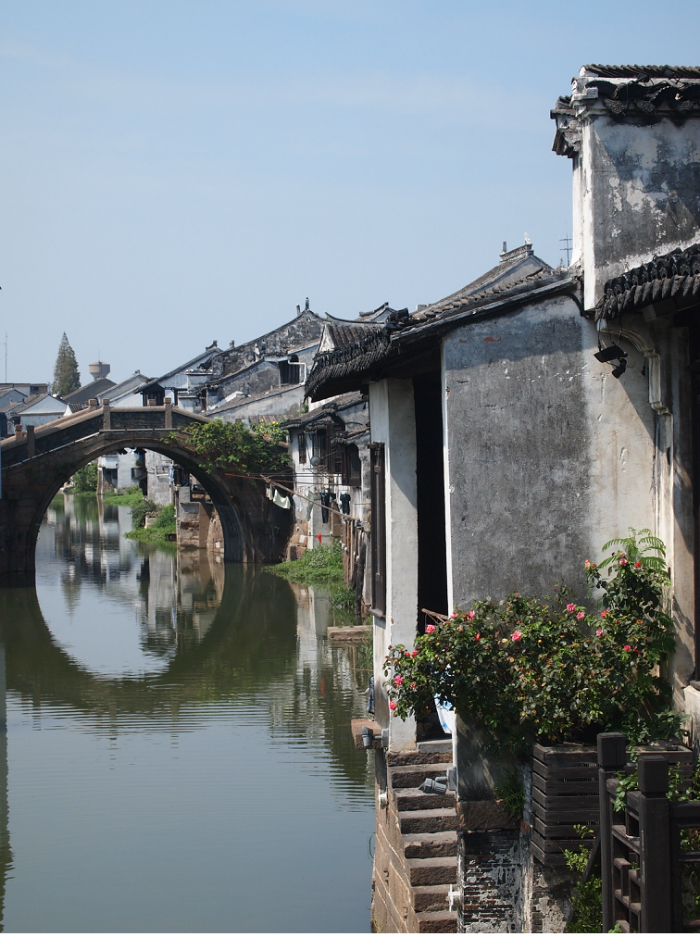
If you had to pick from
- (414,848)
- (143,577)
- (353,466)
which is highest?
(353,466)

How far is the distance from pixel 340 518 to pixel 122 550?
14.0m

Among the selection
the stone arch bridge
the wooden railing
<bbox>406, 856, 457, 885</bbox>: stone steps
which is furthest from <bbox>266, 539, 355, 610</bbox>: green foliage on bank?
the wooden railing

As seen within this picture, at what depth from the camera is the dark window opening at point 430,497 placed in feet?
26.9

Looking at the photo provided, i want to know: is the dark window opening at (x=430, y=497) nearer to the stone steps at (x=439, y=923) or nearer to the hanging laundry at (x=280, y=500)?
the stone steps at (x=439, y=923)

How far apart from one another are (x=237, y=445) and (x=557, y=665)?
2603 centimetres

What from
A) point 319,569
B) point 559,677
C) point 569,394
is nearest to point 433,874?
point 559,677

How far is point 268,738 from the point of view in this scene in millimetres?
13523

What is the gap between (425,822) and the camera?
22.8 feet

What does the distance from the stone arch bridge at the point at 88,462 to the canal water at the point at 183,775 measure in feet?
16.6

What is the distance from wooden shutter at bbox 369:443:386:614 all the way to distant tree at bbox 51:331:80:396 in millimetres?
92366

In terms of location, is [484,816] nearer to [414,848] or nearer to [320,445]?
[414,848]

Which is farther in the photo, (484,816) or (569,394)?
(569,394)

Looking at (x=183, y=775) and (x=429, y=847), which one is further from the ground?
(x=429, y=847)

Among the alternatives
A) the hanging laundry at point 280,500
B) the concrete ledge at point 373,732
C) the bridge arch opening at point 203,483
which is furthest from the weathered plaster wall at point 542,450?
the hanging laundry at point 280,500
